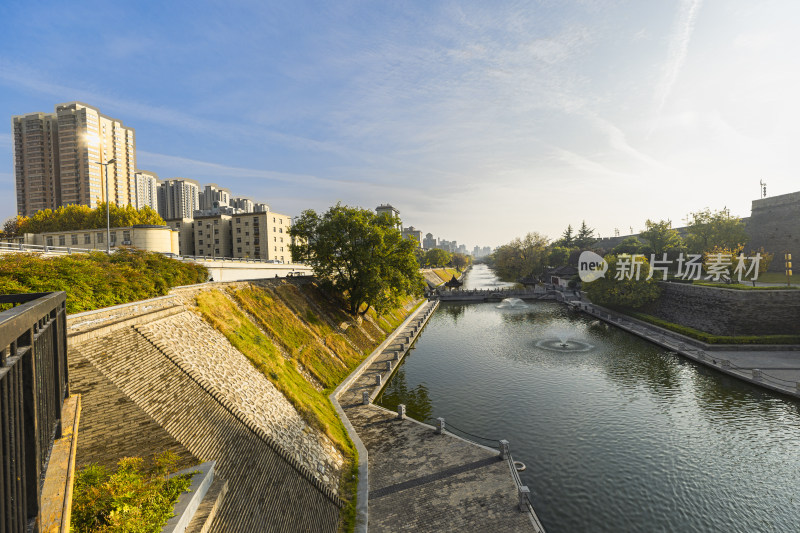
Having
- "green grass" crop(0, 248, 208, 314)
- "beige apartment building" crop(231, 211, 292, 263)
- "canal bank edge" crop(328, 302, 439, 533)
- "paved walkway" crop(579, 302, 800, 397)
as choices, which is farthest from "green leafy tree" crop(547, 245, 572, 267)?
"green grass" crop(0, 248, 208, 314)

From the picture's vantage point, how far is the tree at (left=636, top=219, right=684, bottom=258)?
226 feet

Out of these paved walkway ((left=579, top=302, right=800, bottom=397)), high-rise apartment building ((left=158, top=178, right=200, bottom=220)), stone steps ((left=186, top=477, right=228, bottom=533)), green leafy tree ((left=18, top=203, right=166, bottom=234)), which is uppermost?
high-rise apartment building ((left=158, top=178, right=200, bottom=220))

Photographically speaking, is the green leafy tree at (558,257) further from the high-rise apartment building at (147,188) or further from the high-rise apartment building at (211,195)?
the high-rise apartment building at (147,188)

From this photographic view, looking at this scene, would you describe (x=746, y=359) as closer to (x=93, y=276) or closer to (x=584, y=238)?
(x=93, y=276)

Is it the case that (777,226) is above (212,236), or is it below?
below

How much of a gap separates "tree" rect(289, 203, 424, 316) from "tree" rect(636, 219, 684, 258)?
56404 mm

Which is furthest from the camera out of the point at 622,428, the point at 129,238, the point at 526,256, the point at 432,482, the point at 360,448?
the point at 526,256

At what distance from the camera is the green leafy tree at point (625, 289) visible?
52.3 m

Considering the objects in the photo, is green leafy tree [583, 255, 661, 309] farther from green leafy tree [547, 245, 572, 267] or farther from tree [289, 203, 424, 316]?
green leafy tree [547, 245, 572, 267]

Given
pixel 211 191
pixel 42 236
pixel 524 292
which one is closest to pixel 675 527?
pixel 524 292

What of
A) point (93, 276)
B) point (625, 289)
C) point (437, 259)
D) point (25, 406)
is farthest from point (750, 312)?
point (437, 259)

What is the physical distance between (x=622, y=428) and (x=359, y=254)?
26.9 meters

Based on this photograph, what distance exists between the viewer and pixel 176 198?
15125cm

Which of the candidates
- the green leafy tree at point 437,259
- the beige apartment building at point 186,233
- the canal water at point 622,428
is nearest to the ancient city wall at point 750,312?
the canal water at point 622,428
